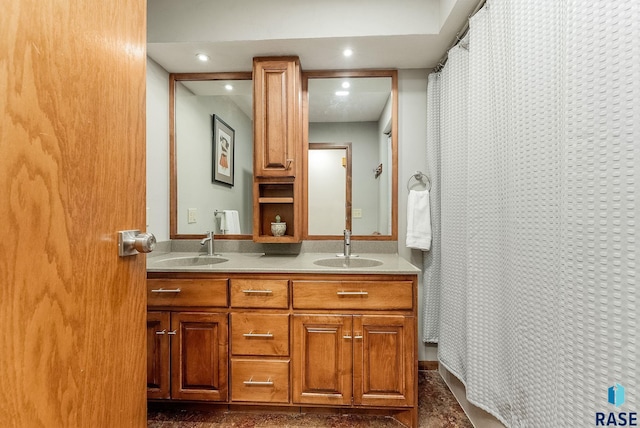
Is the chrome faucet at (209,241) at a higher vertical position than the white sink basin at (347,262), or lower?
higher

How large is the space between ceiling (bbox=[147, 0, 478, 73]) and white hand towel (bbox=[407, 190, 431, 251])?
945mm

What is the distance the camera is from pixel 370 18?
1.79m

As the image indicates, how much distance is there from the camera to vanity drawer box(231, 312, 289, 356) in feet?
5.38

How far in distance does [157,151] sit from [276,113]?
2.92ft

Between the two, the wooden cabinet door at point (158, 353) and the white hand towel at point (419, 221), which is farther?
the white hand towel at point (419, 221)

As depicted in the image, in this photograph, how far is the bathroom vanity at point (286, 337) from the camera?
1.61m

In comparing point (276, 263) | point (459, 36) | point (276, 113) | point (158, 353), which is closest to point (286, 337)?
point (276, 263)

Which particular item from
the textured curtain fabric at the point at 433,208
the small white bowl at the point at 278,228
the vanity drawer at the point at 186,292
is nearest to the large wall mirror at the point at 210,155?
the small white bowl at the point at 278,228

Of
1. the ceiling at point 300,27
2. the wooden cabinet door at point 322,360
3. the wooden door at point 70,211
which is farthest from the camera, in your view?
the ceiling at point 300,27

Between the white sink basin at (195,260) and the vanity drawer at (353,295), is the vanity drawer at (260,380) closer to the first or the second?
the vanity drawer at (353,295)

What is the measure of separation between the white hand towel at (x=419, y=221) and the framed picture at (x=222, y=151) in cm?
131

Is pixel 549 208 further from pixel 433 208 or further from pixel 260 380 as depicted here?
pixel 260 380

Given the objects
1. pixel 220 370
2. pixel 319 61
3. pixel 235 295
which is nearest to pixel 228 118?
pixel 319 61

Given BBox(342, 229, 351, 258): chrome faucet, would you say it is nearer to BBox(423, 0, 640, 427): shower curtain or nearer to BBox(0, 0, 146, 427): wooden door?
BBox(423, 0, 640, 427): shower curtain
